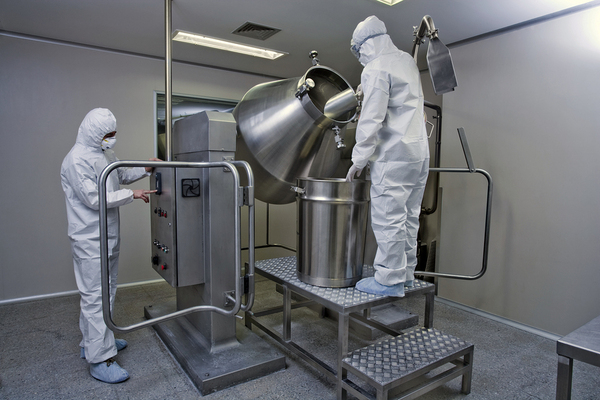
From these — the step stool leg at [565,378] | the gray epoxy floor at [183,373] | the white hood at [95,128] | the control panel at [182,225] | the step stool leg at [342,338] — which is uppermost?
the white hood at [95,128]

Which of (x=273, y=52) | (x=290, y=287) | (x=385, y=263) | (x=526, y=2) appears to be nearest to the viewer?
(x=385, y=263)

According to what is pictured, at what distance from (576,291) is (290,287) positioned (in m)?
1.85

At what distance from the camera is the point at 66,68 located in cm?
300

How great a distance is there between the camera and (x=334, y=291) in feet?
6.01

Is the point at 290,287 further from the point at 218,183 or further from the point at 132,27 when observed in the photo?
the point at 132,27

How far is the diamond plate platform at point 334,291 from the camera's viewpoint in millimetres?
1663

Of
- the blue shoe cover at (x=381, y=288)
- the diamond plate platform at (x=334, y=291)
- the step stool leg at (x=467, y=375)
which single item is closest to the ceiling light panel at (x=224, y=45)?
the diamond plate platform at (x=334, y=291)

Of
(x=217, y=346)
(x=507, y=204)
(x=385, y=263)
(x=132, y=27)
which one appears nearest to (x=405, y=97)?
(x=385, y=263)

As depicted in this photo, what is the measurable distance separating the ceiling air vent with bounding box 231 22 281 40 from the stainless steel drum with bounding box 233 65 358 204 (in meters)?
0.67

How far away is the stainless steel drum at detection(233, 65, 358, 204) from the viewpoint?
79.4 inches

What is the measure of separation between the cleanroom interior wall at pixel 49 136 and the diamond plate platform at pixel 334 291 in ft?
5.88

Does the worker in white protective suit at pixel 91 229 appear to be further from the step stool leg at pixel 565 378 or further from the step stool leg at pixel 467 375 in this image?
the step stool leg at pixel 565 378

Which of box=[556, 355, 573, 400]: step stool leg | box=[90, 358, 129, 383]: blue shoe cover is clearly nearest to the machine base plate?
box=[90, 358, 129, 383]: blue shoe cover

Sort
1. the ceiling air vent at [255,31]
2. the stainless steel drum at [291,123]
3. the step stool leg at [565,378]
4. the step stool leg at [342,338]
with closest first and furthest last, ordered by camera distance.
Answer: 1. the step stool leg at [565,378]
2. the step stool leg at [342,338]
3. the stainless steel drum at [291,123]
4. the ceiling air vent at [255,31]
